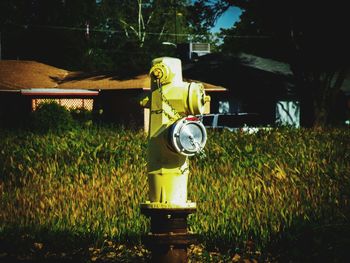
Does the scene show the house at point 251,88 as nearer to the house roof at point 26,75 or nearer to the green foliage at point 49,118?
the house roof at point 26,75

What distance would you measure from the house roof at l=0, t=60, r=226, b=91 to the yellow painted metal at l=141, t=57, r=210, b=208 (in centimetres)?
2555

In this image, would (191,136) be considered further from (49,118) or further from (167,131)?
(49,118)

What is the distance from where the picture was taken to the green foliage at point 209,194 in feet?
21.6

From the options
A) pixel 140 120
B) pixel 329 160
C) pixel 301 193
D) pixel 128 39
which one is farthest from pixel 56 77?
pixel 301 193

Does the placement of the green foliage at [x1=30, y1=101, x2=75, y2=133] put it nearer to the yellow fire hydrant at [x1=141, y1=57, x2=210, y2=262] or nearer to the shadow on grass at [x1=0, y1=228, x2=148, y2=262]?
the shadow on grass at [x1=0, y1=228, x2=148, y2=262]

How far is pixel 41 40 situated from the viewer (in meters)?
47.5

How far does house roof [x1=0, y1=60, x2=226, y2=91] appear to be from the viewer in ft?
104

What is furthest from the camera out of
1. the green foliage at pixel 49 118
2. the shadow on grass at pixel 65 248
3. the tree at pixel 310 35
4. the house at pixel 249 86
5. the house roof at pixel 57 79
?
the house at pixel 249 86

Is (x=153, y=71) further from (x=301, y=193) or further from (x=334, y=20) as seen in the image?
(x=334, y=20)

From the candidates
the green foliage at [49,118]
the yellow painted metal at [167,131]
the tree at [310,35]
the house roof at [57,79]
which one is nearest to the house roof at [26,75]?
the house roof at [57,79]

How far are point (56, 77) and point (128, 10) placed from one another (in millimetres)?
26382

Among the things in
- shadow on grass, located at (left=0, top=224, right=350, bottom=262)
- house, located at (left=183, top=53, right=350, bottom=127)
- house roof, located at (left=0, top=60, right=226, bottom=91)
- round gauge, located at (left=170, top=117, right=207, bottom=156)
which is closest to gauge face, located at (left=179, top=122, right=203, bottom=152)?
round gauge, located at (left=170, top=117, right=207, bottom=156)

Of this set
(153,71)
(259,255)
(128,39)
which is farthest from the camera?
(128,39)

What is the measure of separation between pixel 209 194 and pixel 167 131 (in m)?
3.55
